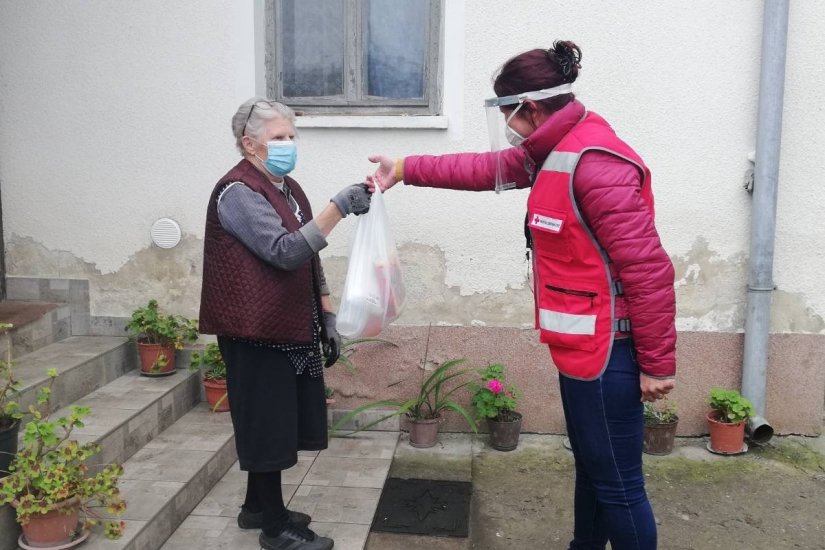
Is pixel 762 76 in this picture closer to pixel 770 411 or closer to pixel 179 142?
pixel 770 411

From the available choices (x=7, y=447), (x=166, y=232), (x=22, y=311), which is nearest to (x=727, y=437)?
(x=166, y=232)

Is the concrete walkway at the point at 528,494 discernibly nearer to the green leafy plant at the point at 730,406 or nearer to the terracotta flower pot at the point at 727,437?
the terracotta flower pot at the point at 727,437

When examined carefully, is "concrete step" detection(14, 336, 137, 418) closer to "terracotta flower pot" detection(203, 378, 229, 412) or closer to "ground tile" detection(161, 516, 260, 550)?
"terracotta flower pot" detection(203, 378, 229, 412)

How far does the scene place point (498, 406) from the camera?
4.14 metres

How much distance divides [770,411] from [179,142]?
3979mm

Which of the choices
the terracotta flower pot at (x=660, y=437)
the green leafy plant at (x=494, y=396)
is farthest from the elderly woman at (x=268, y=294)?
the terracotta flower pot at (x=660, y=437)

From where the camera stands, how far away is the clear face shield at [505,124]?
7.50ft

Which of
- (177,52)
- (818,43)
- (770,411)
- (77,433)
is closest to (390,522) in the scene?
(77,433)

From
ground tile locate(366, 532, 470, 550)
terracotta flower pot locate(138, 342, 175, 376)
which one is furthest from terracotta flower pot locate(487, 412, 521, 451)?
terracotta flower pot locate(138, 342, 175, 376)

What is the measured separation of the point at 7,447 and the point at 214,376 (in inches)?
63.5

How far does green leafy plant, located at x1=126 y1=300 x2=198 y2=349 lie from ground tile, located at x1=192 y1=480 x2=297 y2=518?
3.48 ft

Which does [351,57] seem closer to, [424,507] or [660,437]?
[424,507]

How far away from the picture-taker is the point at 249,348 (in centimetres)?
268

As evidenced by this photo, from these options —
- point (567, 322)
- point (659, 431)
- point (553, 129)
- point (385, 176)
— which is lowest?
point (659, 431)
